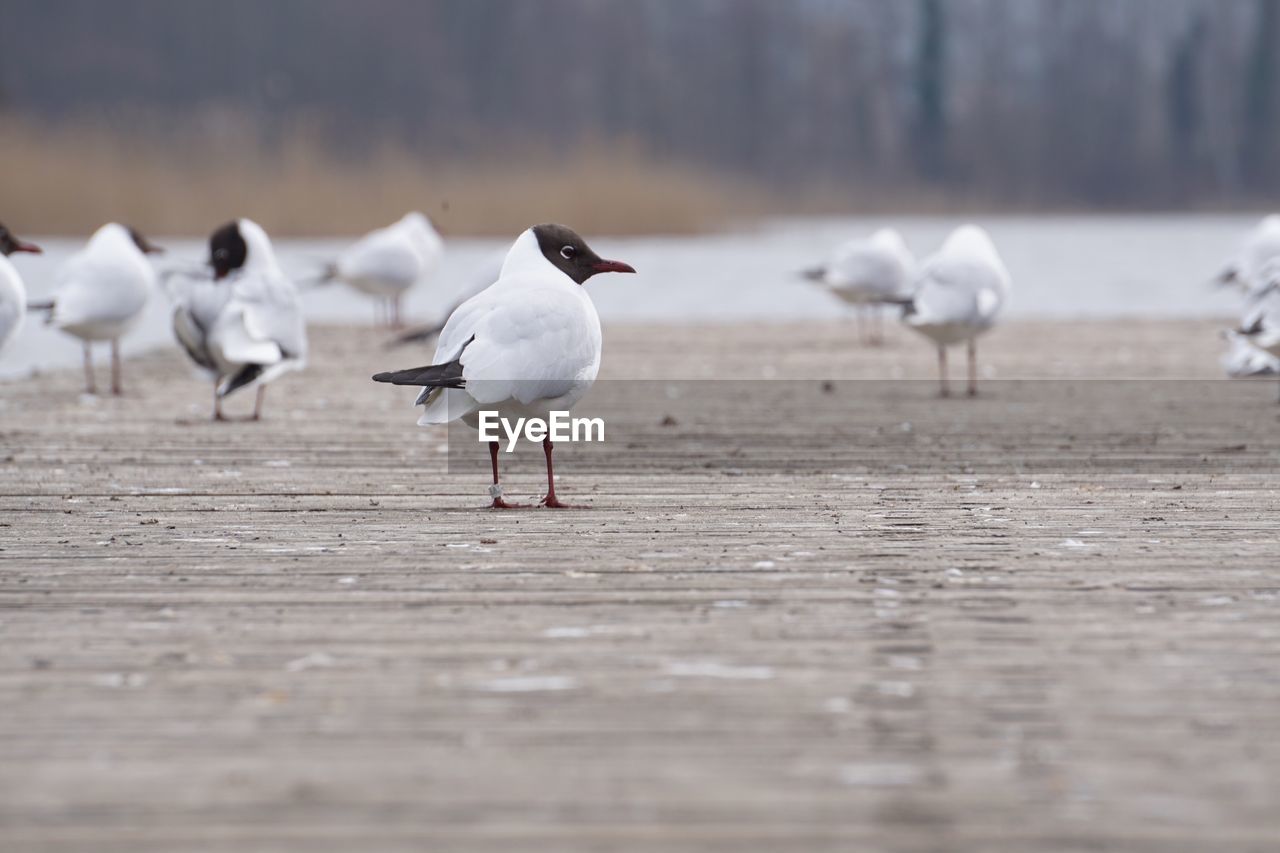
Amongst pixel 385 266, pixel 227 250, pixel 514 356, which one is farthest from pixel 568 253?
pixel 385 266

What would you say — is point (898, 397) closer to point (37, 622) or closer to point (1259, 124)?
point (37, 622)

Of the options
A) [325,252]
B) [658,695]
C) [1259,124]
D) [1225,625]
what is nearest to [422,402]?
[658,695]

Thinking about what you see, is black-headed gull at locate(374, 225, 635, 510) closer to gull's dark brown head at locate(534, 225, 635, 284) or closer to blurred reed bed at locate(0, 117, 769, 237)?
gull's dark brown head at locate(534, 225, 635, 284)

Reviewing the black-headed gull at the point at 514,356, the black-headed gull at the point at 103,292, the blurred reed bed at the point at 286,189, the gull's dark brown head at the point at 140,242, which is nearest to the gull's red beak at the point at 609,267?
the black-headed gull at the point at 514,356

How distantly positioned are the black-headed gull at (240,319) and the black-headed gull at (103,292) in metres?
1.05

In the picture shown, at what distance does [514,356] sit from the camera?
508 cm

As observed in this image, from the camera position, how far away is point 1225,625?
368 cm

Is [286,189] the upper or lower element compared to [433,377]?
upper

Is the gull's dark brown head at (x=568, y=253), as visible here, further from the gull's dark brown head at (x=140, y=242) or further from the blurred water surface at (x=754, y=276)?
the gull's dark brown head at (x=140, y=242)

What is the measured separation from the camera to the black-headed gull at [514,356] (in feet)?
16.6

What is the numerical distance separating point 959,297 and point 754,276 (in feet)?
52.5

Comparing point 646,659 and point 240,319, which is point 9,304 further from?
point 646,659

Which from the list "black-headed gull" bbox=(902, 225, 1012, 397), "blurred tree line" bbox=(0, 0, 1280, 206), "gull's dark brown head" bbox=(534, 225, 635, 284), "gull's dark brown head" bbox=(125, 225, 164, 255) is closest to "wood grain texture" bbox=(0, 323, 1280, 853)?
"gull's dark brown head" bbox=(534, 225, 635, 284)

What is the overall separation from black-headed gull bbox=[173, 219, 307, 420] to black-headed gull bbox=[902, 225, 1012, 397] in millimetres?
3559
